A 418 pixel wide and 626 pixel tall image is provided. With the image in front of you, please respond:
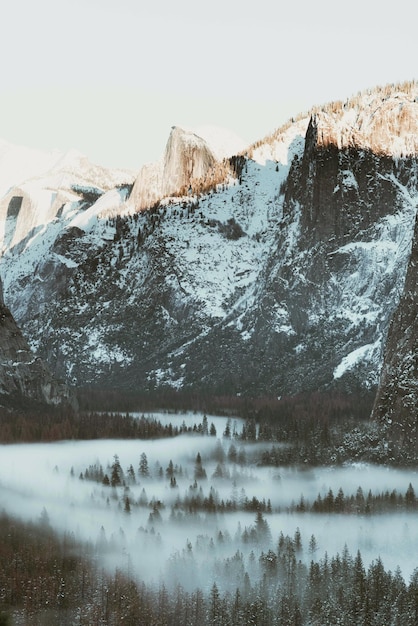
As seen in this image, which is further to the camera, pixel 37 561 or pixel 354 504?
pixel 354 504

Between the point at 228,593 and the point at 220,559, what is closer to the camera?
the point at 228,593

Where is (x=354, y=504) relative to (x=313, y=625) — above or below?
above

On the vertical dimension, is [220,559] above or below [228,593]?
above

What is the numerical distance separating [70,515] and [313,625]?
6468 cm

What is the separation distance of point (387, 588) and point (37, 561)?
52600 mm

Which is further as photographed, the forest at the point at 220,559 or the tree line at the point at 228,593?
the forest at the point at 220,559

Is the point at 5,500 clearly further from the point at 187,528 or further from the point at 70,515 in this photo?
the point at 187,528

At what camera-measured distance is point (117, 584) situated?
154 m

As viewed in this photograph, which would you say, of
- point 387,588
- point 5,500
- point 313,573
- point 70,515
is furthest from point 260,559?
point 5,500

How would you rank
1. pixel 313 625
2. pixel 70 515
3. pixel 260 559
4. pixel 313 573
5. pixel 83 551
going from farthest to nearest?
1. pixel 70 515
2. pixel 83 551
3. pixel 260 559
4. pixel 313 573
5. pixel 313 625

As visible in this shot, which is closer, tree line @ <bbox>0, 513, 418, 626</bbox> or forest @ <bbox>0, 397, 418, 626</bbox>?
tree line @ <bbox>0, 513, 418, 626</bbox>

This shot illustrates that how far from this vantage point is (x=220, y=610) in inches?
5650

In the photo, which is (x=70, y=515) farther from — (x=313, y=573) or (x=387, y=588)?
(x=387, y=588)

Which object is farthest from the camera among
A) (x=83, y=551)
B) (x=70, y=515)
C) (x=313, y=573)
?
(x=70, y=515)
